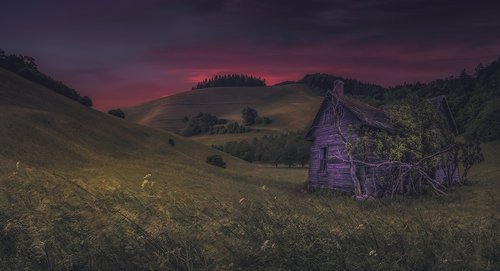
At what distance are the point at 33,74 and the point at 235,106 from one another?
11351 centimetres

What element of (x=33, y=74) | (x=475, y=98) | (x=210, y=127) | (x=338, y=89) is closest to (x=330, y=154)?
(x=338, y=89)

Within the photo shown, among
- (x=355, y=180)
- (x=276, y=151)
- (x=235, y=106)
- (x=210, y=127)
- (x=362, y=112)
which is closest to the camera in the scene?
(x=355, y=180)

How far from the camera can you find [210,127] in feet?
417

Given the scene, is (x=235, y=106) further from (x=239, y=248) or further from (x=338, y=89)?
(x=239, y=248)

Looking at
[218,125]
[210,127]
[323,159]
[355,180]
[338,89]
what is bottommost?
[210,127]

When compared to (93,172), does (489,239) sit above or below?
above

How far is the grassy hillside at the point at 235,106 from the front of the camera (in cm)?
13912

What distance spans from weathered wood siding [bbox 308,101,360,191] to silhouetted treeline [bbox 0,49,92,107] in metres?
47.5

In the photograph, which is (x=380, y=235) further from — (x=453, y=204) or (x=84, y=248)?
(x=453, y=204)

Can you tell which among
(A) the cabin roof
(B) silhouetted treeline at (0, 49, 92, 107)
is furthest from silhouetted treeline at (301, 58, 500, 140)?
(B) silhouetted treeline at (0, 49, 92, 107)

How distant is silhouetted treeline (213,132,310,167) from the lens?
2584 inches

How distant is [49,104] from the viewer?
4491 cm

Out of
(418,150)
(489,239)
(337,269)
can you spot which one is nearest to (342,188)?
(418,150)

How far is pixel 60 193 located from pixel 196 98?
168236mm
